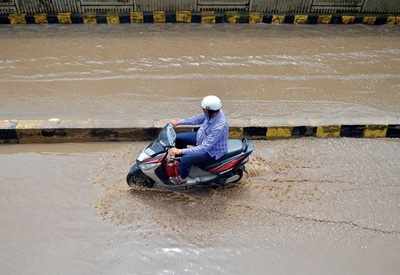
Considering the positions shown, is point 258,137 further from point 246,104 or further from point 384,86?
point 384,86

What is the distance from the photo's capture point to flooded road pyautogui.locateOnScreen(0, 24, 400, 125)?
24.4 ft

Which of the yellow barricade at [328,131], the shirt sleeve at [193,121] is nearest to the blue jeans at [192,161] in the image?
the shirt sleeve at [193,121]

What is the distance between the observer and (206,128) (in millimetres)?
5000

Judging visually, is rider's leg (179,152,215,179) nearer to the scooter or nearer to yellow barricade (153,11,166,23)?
the scooter

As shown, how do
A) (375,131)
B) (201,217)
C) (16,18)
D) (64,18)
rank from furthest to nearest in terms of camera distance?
1. (64,18)
2. (16,18)
3. (375,131)
4. (201,217)

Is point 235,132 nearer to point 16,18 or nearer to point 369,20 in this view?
point 369,20

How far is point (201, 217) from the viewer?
5.18 metres

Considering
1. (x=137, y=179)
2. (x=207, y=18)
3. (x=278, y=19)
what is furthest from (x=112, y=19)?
(x=137, y=179)

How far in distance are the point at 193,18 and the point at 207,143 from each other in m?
7.15

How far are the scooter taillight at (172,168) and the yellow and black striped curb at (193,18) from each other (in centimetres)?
705

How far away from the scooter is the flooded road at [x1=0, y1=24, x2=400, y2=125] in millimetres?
1491

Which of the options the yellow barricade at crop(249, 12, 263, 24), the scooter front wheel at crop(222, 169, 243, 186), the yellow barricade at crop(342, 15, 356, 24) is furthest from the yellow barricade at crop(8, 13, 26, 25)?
the yellow barricade at crop(342, 15, 356, 24)

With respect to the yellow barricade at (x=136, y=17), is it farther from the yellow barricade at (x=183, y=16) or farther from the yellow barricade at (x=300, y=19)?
the yellow barricade at (x=300, y=19)

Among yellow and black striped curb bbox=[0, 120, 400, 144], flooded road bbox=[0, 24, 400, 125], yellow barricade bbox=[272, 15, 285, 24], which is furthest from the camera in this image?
yellow barricade bbox=[272, 15, 285, 24]
